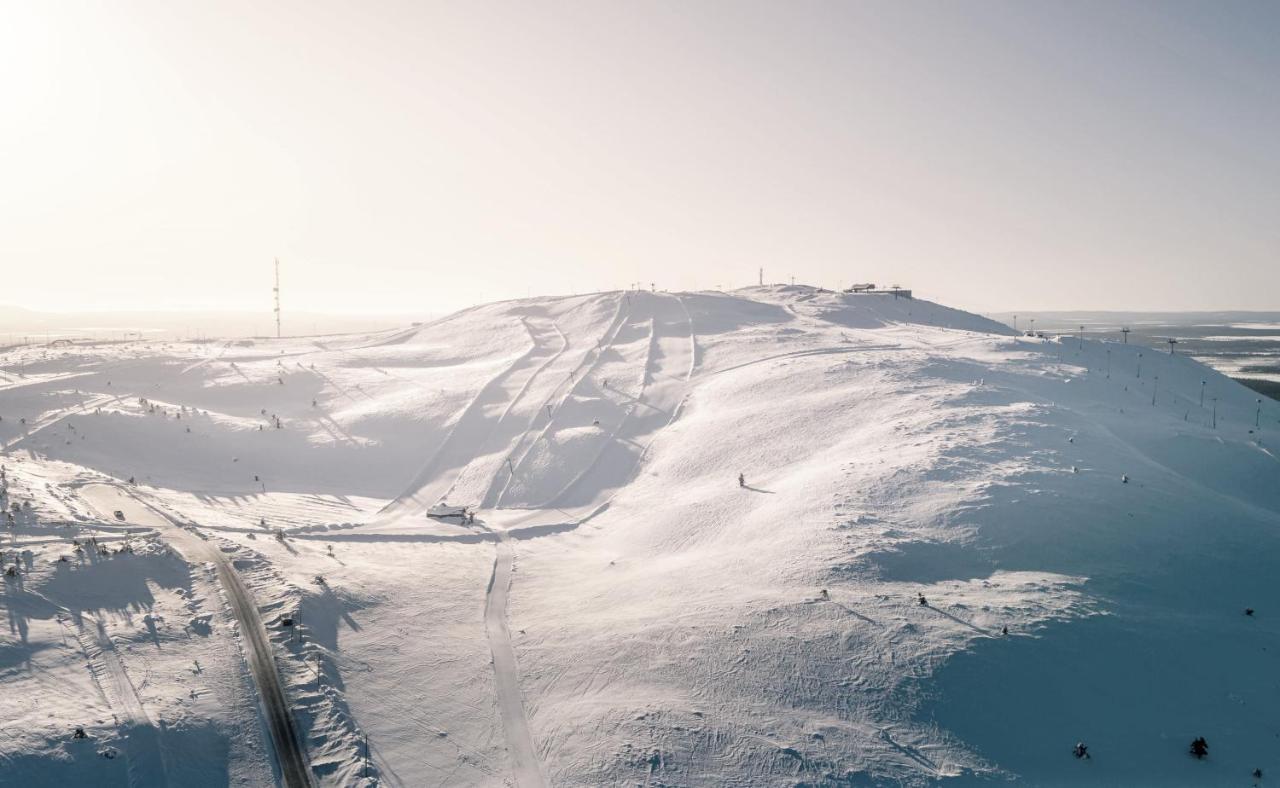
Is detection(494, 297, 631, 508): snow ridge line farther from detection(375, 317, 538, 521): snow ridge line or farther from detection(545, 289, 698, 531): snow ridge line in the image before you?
detection(545, 289, 698, 531): snow ridge line

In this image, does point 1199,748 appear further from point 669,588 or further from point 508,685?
point 508,685

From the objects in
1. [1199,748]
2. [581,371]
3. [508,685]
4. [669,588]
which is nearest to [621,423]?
[581,371]

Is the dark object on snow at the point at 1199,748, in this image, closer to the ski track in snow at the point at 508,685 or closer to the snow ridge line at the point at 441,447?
the ski track in snow at the point at 508,685

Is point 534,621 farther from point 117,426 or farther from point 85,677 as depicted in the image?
point 117,426

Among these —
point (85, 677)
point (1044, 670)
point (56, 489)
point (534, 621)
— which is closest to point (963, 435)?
point (1044, 670)

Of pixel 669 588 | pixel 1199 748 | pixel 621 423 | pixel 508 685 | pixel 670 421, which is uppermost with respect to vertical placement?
pixel 670 421

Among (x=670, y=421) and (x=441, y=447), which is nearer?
(x=441, y=447)
